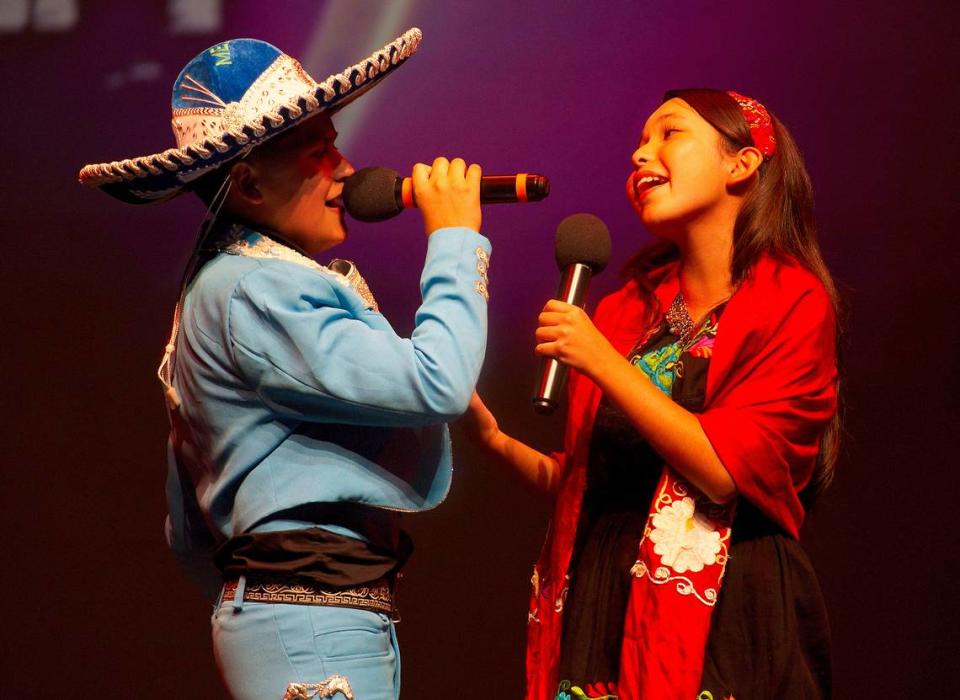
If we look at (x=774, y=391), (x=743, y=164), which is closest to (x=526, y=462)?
(x=774, y=391)

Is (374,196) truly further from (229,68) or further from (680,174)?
(680,174)

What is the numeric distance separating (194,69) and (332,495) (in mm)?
529

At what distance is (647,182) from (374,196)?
397mm

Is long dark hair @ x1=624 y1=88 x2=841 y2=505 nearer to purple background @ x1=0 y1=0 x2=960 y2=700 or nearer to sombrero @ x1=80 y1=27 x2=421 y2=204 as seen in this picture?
sombrero @ x1=80 y1=27 x2=421 y2=204

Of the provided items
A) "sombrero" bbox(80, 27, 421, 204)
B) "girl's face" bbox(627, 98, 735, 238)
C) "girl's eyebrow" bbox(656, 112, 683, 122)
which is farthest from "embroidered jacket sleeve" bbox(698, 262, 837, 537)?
"sombrero" bbox(80, 27, 421, 204)

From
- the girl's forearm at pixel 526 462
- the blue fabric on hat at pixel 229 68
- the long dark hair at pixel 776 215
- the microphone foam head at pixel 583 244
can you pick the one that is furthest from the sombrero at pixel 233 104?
the girl's forearm at pixel 526 462

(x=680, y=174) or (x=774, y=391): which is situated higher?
(x=680, y=174)

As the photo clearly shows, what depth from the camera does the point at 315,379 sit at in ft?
4.05

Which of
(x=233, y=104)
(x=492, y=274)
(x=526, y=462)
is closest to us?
(x=233, y=104)

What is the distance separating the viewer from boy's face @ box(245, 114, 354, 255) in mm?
1390

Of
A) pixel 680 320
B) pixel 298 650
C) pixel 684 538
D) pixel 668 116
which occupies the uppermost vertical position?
pixel 668 116

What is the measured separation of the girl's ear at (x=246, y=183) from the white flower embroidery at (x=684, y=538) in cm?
62

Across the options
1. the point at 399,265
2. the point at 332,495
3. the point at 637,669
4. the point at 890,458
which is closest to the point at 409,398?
the point at 332,495

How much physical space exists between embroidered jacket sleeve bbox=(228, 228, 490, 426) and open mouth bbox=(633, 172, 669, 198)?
0.38 metres
